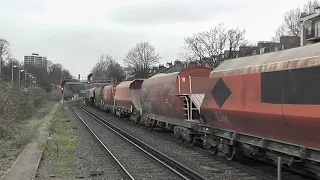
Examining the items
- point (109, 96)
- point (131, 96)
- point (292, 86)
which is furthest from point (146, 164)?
point (109, 96)

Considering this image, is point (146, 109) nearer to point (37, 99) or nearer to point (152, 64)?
point (37, 99)

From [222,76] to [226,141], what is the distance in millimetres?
2170

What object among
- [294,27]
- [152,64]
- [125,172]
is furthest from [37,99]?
[152,64]

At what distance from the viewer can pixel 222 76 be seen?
11320 mm

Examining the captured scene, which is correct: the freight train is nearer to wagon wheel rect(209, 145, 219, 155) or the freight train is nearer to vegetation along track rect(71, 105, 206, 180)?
wagon wheel rect(209, 145, 219, 155)

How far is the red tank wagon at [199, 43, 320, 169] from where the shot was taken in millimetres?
7193

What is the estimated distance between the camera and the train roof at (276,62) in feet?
24.0

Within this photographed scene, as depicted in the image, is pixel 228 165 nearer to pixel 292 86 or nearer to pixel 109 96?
pixel 292 86

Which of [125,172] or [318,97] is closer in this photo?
[318,97]

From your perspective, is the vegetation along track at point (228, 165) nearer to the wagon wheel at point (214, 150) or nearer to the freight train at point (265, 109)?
the wagon wheel at point (214, 150)

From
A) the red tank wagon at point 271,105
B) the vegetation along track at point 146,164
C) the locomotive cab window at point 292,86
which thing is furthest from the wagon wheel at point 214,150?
the locomotive cab window at point 292,86

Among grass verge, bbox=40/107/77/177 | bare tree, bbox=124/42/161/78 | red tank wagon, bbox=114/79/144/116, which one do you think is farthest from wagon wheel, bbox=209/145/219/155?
bare tree, bbox=124/42/161/78

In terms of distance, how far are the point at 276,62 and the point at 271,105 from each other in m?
1.07

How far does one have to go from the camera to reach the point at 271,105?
27.7 ft
